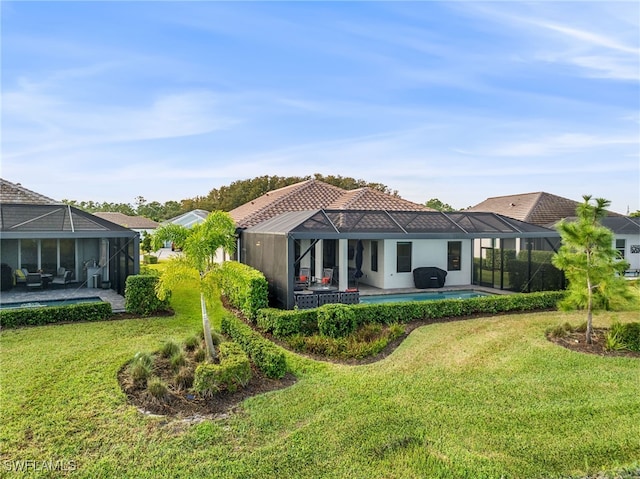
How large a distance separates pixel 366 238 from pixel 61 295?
39.0 ft

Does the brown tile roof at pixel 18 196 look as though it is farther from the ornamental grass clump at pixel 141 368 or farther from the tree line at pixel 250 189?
the tree line at pixel 250 189

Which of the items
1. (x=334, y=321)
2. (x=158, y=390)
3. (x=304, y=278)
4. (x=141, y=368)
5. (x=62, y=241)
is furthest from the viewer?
(x=62, y=241)

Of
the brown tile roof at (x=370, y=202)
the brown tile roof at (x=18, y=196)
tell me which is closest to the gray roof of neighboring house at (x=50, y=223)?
the brown tile roof at (x=18, y=196)

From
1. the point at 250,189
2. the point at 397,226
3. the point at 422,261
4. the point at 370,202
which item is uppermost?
the point at 250,189

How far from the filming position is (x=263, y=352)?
8352mm

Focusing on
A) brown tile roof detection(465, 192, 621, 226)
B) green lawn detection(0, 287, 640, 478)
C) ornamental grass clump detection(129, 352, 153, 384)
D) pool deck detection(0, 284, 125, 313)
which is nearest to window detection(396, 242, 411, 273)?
green lawn detection(0, 287, 640, 478)

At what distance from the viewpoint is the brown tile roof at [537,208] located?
29.7m

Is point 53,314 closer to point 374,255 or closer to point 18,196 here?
point 18,196

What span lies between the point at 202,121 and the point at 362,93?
7.19 meters

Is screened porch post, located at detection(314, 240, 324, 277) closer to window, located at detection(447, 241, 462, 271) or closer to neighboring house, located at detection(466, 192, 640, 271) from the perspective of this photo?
window, located at detection(447, 241, 462, 271)

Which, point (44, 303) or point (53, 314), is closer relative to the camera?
point (53, 314)

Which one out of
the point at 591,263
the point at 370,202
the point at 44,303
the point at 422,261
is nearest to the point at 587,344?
the point at 591,263

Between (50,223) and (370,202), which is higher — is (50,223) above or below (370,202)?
below

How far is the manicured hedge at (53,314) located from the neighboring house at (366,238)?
5.41 metres
